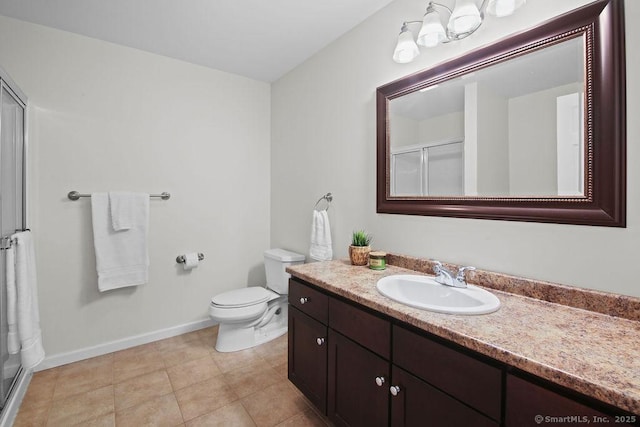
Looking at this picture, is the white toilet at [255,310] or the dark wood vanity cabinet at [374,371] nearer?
the dark wood vanity cabinet at [374,371]

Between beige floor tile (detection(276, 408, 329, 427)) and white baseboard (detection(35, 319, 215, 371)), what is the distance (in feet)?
4.83

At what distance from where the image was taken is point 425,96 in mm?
1667

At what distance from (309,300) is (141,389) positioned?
4.19 feet

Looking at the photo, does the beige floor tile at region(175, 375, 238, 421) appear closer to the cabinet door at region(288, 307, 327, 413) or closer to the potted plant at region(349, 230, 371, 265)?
the cabinet door at region(288, 307, 327, 413)

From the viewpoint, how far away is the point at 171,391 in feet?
6.11

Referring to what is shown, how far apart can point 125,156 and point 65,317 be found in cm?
126

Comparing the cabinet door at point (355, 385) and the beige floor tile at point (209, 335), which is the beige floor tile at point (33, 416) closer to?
the beige floor tile at point (209, 335)

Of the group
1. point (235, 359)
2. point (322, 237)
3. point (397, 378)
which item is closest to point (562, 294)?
point (397, 378)

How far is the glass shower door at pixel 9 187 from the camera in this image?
61.8 inches

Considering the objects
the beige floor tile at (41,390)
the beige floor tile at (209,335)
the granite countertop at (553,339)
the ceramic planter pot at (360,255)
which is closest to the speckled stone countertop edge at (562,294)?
the granite countertop at (553,339)

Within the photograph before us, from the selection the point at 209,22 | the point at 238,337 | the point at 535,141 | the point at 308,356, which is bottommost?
the point at 238,337

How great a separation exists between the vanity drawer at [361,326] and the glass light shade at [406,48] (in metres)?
1.34

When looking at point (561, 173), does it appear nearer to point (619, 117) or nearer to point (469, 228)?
point (619, 117)

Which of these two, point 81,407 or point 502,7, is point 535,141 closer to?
→ point 502,7
